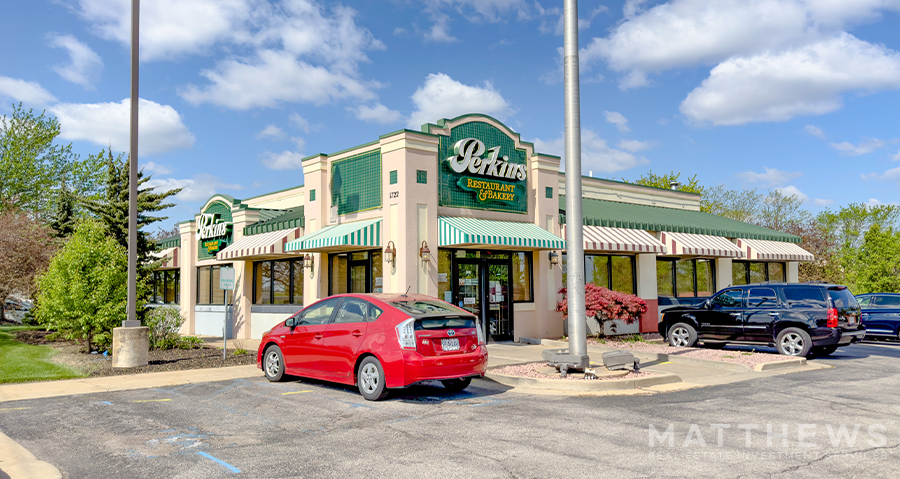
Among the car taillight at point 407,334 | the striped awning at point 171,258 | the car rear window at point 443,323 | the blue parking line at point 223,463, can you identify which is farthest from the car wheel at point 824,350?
the striped awning at point 171,258

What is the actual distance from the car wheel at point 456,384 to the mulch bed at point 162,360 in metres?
6.09

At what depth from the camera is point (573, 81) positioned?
479 inches

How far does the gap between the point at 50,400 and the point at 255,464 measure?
5.82 metres

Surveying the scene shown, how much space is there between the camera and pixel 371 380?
9.61 meters

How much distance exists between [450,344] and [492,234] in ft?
24.1

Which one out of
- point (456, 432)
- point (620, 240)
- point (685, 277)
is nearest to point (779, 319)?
point (620, 240)

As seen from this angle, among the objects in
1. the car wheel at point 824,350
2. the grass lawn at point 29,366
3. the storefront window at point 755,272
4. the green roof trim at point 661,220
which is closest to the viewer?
the grass lawn at point 29,366

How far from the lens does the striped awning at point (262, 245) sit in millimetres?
19216

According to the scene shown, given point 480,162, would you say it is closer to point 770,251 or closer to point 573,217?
point 573,217

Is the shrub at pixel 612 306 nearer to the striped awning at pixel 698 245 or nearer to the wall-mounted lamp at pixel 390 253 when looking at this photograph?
the striped awning at pixel 698 245

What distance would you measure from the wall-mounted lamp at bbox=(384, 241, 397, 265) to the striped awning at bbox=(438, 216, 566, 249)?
1200 millimetres

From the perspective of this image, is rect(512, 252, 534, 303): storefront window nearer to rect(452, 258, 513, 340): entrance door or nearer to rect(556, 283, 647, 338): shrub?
rect(452, 258, 513, 340): entrance door

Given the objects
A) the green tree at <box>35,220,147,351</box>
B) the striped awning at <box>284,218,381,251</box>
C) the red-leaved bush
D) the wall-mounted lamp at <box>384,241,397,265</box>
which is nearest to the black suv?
the red-leaved bush

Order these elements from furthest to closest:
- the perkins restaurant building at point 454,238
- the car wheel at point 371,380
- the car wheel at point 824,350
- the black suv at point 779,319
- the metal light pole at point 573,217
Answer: the perkins restaurant building at point 454,238 → the car wheel at point 824,350 → the black suv at point 779,319 → the metal light pole at point 573,217 → the car wheel at point 371,380
